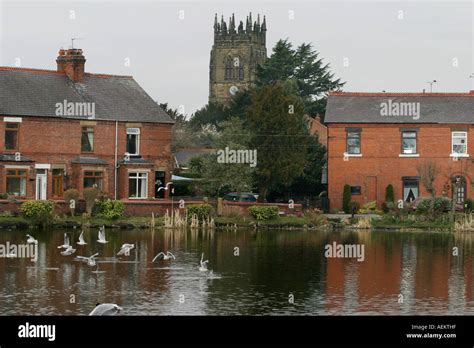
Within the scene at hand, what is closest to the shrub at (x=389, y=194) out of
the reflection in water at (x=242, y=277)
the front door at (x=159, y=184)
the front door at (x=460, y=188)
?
the front door at (x=460, y=188)

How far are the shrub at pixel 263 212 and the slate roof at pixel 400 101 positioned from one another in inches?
404

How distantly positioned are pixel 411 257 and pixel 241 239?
10837 mm

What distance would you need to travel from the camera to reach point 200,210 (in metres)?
68.2

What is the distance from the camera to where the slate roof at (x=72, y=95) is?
72.6 m

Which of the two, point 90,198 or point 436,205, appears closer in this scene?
point 90,198

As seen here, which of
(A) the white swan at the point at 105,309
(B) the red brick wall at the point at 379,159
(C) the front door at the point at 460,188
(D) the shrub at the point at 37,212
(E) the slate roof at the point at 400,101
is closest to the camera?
(A) the white swan at the point at 105,309

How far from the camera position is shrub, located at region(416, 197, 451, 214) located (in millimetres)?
69750

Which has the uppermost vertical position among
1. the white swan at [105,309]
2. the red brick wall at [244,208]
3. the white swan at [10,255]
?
the red brick wall at [244,208]

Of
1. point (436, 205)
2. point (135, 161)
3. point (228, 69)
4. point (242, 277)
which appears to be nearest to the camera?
point (242, 277)

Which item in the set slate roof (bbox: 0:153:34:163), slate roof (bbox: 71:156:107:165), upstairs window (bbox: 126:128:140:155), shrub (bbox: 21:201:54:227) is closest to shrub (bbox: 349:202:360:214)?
upstairs window (bbox: 126:128:140:155)

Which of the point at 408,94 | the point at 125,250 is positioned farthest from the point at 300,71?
the point at 125,250

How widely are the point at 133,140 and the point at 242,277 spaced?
106 ft

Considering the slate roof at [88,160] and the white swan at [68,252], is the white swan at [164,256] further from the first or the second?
the slate roof at [88,160]

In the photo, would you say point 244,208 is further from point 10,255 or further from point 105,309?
point 105,309
